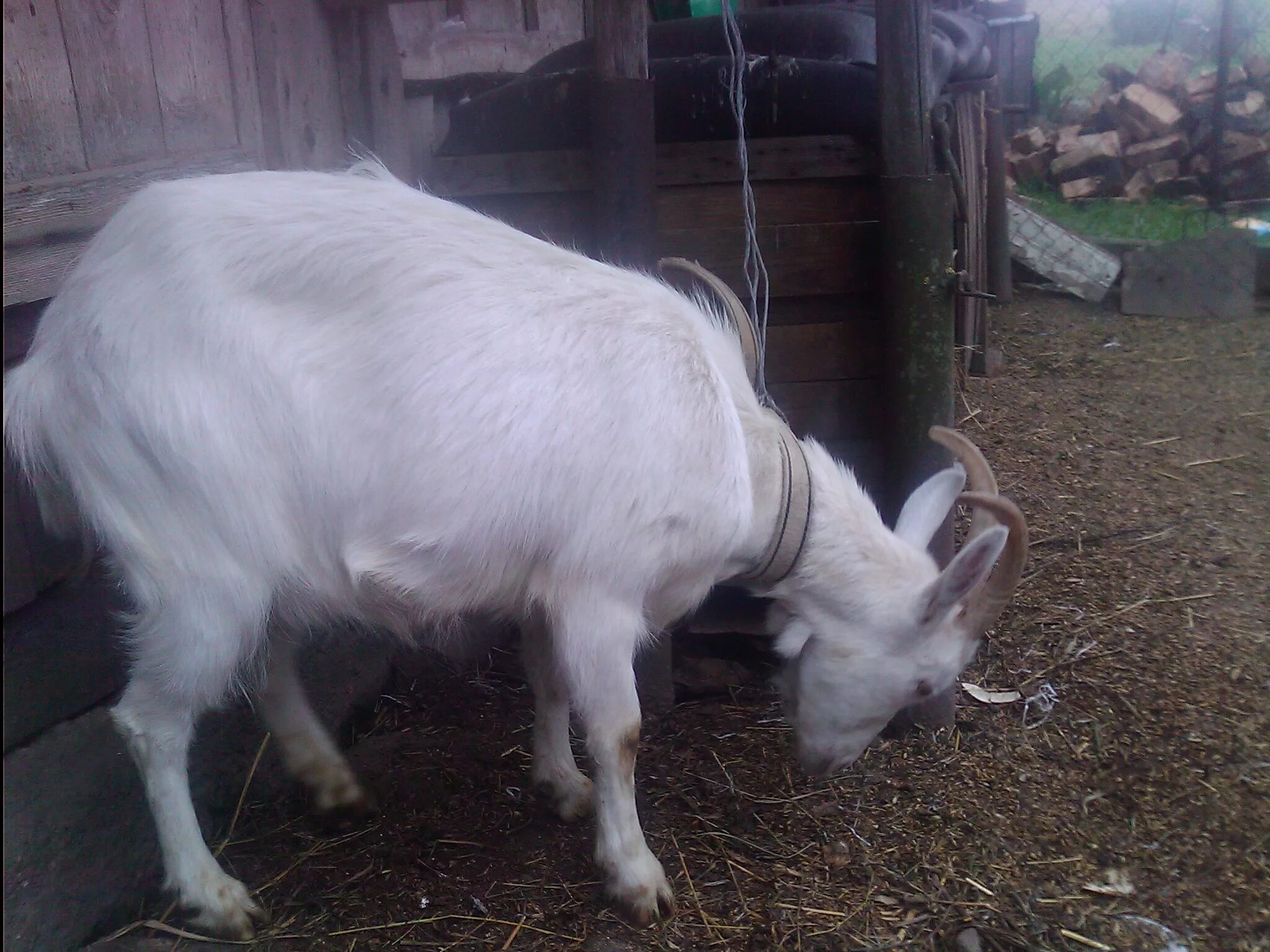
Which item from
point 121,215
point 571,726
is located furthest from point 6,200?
point 571,726

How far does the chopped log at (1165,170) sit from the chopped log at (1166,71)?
1298mm

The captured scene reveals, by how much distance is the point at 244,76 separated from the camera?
3.18m

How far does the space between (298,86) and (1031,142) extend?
986cm

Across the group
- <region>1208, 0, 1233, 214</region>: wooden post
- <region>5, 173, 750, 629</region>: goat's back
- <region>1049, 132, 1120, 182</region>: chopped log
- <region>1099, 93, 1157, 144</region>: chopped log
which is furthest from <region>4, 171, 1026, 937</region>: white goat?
<region>1099, 93, 1157, 144</region>: chopped log

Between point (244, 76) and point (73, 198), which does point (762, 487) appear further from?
point (244, 76)

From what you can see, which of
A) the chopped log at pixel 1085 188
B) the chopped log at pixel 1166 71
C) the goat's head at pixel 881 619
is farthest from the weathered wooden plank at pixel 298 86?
the chopped log at pixel 1166 71

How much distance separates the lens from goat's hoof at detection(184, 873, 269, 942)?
2520 mm

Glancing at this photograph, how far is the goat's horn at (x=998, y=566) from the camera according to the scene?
8.36 ft

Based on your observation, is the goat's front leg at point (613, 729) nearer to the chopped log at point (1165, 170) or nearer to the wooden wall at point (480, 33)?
the wooden wall at point (480, 33)

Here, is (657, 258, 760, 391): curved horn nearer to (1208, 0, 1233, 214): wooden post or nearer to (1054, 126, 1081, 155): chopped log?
(1208, 0, 1233, 214): wooden post

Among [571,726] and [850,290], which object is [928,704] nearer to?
[571,726]

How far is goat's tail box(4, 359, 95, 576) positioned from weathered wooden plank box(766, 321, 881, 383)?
87.1 inches

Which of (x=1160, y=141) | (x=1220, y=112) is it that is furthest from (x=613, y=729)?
(x=1160, y=141)

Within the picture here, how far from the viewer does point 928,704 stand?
347cm
